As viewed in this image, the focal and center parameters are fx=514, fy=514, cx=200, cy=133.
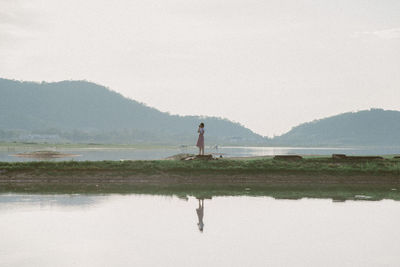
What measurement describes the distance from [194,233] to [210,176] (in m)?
19.0

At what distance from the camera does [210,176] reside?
34062 mm

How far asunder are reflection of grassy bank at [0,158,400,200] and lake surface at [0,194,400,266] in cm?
802

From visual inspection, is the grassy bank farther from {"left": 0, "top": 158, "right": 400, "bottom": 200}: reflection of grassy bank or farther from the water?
the water

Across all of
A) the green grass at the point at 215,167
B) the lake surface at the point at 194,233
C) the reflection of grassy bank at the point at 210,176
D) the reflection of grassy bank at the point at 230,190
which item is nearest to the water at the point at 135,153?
the green grass at the point at 215,167

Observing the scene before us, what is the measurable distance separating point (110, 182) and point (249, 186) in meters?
8.86

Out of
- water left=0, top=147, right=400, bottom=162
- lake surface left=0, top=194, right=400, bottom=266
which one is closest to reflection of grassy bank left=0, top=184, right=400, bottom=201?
lake surface left=0, top=194, right=400, bottom=266

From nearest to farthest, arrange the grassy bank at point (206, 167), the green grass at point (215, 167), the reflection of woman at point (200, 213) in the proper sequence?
the reflection of woman at point (200, 213) < the grassy bank at point (206, 167) < the green grass at point (215, 167)

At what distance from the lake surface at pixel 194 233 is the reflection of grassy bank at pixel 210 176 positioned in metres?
8.02

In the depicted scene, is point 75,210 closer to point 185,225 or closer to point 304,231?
point 185,225

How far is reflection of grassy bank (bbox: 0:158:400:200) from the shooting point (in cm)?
3072

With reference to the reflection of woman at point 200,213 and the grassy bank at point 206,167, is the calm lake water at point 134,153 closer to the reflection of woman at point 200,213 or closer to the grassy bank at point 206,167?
the grassy bank at point 206,167

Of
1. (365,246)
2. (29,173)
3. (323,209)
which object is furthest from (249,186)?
(365,246)

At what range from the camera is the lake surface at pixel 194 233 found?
1206 cm

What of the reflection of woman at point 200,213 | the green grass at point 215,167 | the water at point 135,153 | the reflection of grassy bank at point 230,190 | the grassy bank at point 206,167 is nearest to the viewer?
the reflection of woman at point 200,213
